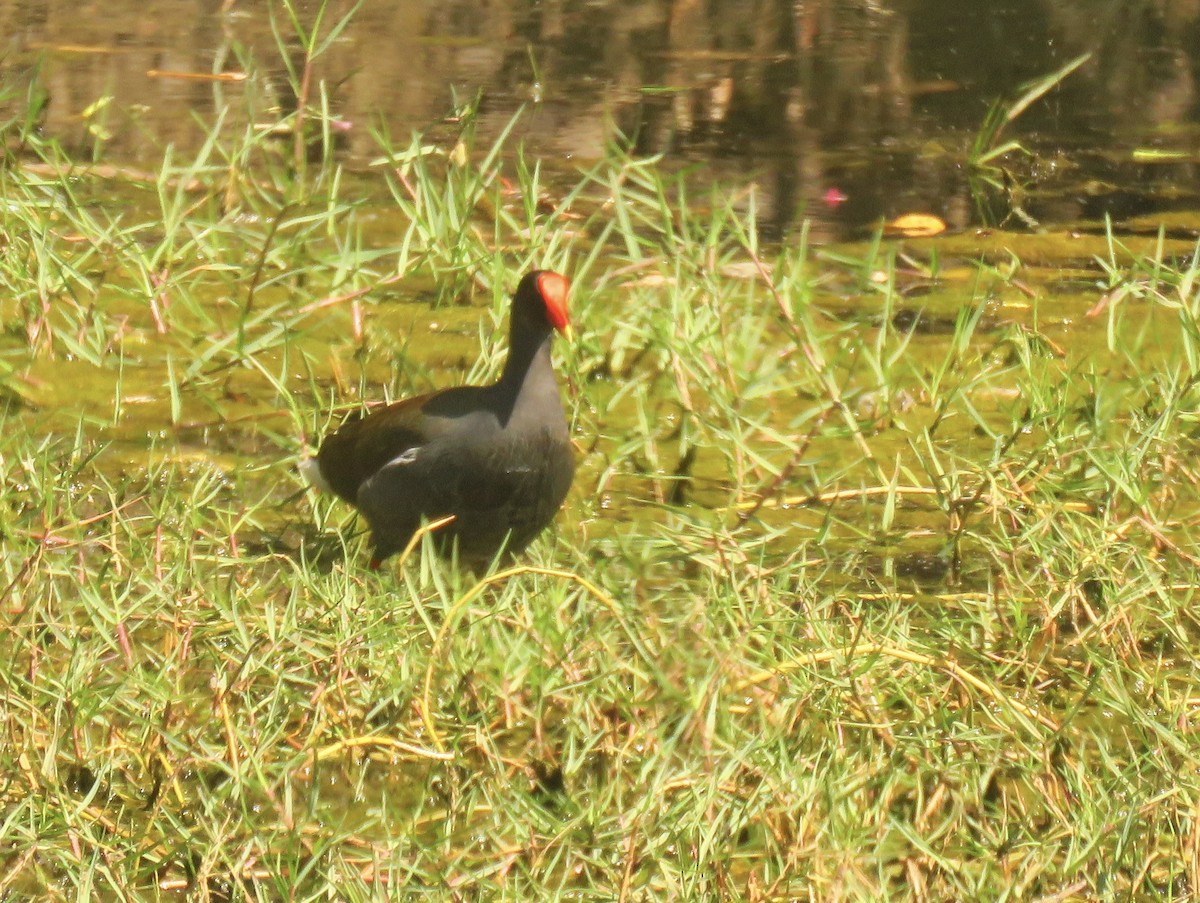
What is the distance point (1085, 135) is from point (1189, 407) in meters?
2.83

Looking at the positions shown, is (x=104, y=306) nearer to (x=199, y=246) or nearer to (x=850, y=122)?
(x=199, y=246)

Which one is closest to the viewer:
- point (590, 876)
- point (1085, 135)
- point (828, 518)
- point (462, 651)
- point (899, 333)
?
point (590, 876)

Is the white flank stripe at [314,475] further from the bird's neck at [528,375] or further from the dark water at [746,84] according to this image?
the dark water at [746,84]

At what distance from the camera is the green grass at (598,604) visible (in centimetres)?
255

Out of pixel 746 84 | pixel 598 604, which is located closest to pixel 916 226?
pixel 746 84

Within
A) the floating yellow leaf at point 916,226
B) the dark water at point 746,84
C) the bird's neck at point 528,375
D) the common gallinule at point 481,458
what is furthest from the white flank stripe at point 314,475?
the floating yellow leaf at point 916,226

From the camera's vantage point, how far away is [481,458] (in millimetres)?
3408

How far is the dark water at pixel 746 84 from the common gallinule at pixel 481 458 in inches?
81.7

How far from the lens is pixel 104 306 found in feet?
14.4

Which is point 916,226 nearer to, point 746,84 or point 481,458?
point 746,84

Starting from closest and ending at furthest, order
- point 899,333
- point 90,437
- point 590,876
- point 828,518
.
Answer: point 590,876, point 828,518, point 90,437, point 899,333

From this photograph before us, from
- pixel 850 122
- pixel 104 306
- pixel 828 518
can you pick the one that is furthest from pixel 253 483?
pixel 850 122

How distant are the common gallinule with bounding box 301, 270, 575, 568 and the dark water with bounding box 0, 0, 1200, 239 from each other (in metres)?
2.08

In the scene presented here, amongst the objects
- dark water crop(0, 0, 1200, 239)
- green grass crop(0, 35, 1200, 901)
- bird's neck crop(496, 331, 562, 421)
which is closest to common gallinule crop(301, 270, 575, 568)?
bird's neck crop(496, 331, 562, 421)
